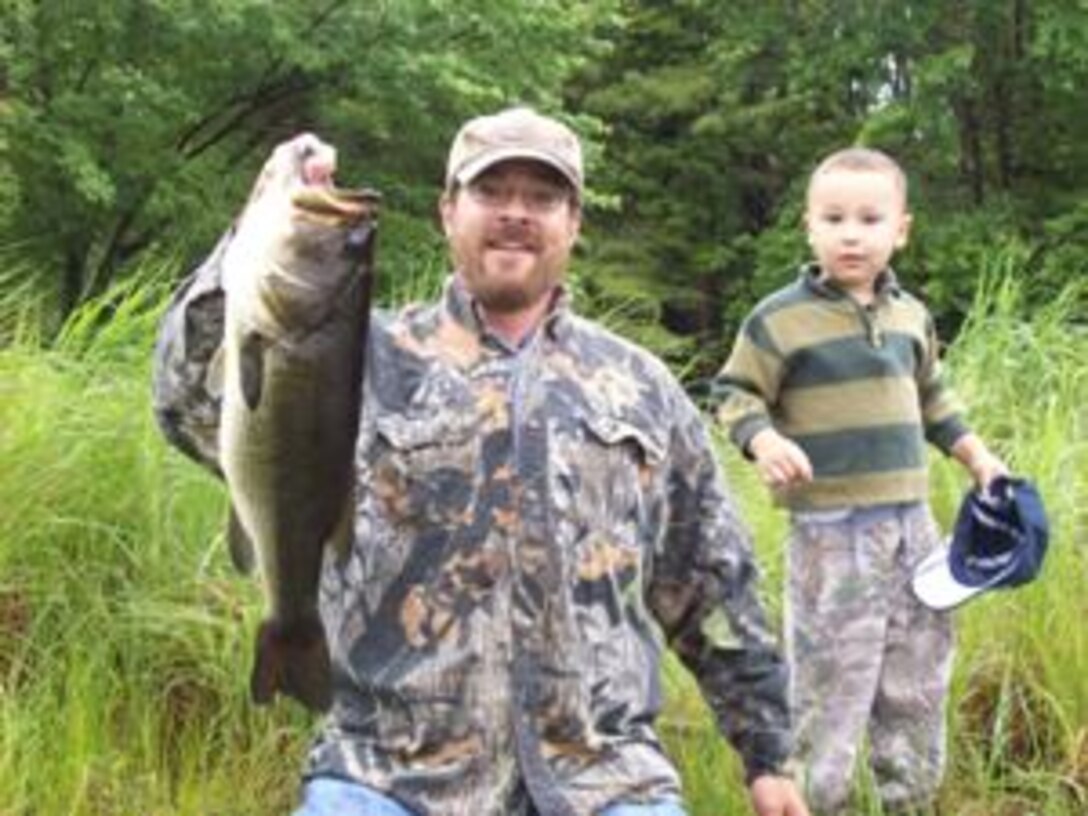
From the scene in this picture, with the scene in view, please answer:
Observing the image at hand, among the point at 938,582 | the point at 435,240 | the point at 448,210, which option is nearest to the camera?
the point at 448,210

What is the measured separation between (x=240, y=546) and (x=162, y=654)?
2.09 m

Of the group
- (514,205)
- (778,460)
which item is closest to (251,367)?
(514,205)

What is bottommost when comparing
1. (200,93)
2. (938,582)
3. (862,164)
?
(938,582)

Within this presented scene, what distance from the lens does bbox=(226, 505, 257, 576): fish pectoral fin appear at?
2.55 meters

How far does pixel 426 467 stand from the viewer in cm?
289

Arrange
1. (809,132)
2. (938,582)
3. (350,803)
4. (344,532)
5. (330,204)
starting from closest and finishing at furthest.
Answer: (330,204)
(344,532)
(350,803)
(938,582)
(809,132)

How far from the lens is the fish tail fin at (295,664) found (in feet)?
8.61

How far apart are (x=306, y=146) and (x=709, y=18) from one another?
76.3ft

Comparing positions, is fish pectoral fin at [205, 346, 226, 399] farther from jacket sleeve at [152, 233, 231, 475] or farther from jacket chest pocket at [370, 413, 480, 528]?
jacket chest pocket at [370, 413, 480, 528]

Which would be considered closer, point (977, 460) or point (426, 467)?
point (426, 467)

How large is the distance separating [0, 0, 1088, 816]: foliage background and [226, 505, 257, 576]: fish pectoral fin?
156 cm

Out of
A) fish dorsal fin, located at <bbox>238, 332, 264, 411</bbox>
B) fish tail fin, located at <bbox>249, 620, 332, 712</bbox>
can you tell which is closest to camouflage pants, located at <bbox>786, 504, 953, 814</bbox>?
fish tail fin, located at <bbox>249, 620, 332, 712</bbox>

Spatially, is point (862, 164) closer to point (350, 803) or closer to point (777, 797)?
point (777, 797)

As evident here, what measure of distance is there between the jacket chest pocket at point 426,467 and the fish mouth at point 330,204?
31.4 inches
